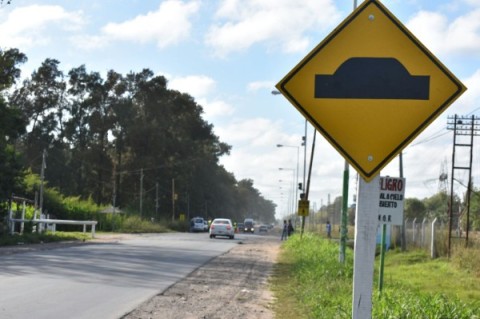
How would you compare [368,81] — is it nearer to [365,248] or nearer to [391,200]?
[365,248]

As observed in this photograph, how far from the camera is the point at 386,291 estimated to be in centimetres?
1044

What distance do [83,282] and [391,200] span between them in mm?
7030

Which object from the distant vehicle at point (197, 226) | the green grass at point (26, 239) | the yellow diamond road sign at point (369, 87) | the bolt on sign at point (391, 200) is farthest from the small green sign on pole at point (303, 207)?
the distant vehicle at point (197, 226)

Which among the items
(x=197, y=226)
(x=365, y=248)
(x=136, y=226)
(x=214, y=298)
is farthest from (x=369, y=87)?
(x=197, y=226)

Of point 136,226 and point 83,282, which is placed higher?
point 83,282

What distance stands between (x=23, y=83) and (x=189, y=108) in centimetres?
2139

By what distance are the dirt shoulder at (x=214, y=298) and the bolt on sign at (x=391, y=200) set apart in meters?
2.67

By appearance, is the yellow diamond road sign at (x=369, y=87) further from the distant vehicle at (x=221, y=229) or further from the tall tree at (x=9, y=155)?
the distant vehicle at (x=221, y=229)

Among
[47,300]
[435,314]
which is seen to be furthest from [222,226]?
[435,314]

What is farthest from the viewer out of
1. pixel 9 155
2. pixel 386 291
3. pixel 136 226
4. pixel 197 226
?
pixel 197 226

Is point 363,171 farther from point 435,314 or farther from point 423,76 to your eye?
point 435,314

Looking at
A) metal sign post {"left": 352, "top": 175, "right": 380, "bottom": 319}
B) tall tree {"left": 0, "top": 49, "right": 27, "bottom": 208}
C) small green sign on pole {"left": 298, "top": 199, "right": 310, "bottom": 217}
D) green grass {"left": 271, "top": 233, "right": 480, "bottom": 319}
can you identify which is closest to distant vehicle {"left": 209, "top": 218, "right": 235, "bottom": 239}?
small green sign on pole {"left": 298, "top": 199, "right": 310, "bottom": 217}

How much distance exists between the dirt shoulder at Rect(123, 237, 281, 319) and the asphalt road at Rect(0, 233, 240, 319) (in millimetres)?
364

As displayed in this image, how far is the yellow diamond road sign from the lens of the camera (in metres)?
3.79
